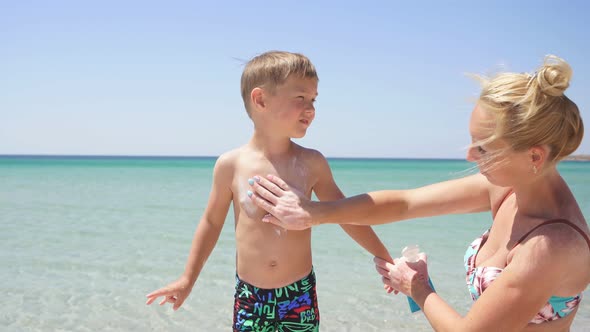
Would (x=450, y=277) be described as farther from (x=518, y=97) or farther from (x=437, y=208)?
(x=518, y=97)

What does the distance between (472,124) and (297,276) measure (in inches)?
50.7

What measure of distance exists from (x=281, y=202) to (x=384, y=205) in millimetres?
507

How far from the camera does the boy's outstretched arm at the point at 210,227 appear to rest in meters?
2.82

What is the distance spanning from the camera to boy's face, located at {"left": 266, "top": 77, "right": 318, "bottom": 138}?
2.67 meters

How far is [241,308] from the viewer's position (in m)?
2.75

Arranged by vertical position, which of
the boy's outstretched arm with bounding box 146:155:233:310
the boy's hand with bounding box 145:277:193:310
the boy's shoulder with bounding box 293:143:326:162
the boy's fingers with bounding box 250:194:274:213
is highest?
the boy's shoulder with bounding box 293:143:326:162

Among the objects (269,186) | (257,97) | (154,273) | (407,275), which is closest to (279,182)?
(269,186)

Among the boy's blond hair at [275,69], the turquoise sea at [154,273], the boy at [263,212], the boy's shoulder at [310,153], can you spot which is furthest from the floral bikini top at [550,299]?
the boy's blond hair at [275,69]

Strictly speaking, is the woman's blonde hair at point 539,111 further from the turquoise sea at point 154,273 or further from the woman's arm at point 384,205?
the woman's arm at point 384,205

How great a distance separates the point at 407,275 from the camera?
216cm

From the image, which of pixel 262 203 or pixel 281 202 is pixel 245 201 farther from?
pixel 281 202

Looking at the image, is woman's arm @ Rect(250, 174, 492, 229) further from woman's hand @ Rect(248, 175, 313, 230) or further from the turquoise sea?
the turquoise sea

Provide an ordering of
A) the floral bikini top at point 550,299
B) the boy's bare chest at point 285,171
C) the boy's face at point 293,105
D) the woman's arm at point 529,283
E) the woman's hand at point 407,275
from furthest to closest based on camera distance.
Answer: the boy's bare chest at point 285,171 → the boy's face at point 293,105 → the woman's hand at point 407,275 → the floral bikini top at point 550,299 → the woman's arm at point 529,283

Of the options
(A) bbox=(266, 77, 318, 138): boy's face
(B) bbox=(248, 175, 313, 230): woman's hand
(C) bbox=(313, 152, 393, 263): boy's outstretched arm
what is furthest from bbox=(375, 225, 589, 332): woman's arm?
(A) bbox=(266, 77, 318, 138): boy's face
